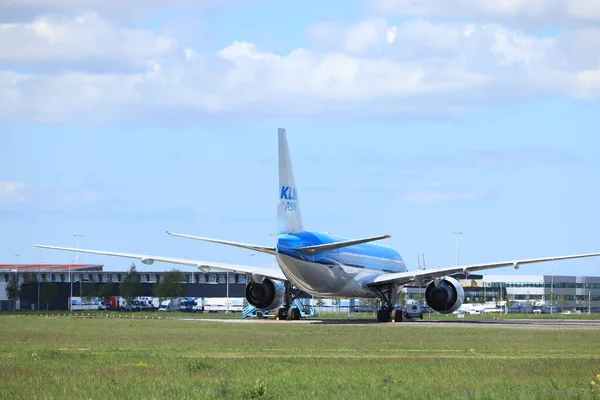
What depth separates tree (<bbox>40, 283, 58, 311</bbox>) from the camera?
452 feet

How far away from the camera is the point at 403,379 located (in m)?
25.9

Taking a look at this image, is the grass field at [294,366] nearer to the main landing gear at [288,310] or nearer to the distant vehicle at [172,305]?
the main landing gear at [288,310]

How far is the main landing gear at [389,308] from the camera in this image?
72.1 metres

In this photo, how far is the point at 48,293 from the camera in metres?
138

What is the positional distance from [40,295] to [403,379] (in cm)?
12188

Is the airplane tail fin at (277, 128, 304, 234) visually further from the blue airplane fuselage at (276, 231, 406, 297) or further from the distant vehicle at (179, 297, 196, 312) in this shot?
the distant vehicle at (179, 297, 196, 312)

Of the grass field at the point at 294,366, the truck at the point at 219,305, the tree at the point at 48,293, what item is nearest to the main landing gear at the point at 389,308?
the grass field at the point at 294,366

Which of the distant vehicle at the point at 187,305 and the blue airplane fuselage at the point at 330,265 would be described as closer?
the blue airplane fuselage at the point at 330,265

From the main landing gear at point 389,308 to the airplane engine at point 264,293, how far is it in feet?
23.2

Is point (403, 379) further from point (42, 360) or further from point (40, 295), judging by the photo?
point (40, 295)

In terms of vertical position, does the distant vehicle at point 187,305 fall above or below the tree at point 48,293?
below

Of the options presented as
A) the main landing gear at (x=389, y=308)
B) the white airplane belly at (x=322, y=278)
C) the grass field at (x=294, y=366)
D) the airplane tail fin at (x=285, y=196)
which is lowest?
the grass field at (x=294, y=366)

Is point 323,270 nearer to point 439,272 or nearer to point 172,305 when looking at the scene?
point 439,272

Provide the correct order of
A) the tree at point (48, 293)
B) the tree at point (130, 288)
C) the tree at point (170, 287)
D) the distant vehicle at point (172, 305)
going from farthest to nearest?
A: the tree at point (170, 287) < the tree at point (48, 293) < the distant vehicle at point (172, 305) < the tree at point (130, 288)
